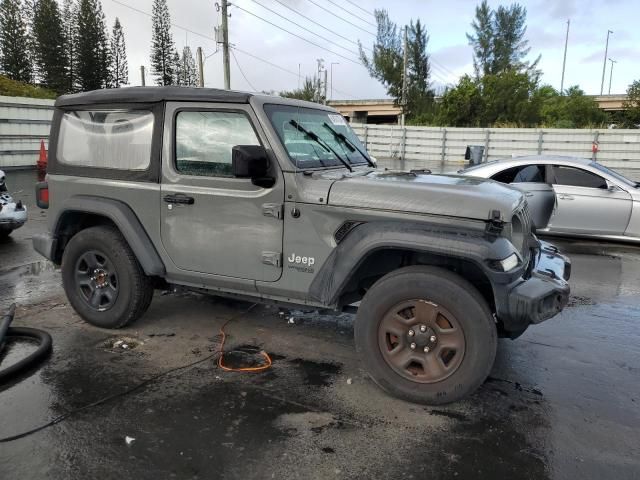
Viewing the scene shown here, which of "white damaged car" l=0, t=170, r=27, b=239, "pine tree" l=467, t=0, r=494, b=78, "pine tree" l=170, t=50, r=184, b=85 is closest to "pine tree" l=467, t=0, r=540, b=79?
"pine tree" l=467, t=0, r=494, b=78

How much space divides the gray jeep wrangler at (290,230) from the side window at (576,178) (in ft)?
15.3

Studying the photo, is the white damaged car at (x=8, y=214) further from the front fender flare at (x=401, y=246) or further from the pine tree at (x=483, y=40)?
the pine tree at (x=483, y=40)

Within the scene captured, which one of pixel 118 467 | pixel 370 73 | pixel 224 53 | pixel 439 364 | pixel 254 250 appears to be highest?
pixel 370 73

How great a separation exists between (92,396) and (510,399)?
2.79 metres

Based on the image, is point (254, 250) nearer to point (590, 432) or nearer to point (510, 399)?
point (510, 399)

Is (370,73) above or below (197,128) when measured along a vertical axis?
above

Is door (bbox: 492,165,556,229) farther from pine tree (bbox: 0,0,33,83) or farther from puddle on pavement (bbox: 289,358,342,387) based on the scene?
pine tree (bbox: 0,0,33,83)

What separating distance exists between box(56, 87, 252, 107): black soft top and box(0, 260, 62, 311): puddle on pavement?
213cm

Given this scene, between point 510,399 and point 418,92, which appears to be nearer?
point 510,399

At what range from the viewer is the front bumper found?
10.6 ft

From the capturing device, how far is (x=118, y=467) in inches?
111

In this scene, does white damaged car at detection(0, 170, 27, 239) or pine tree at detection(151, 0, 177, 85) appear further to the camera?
pine tree at detection(151, 0, 177, 85)

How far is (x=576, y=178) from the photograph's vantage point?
334 inches

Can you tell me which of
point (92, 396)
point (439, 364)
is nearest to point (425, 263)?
point (439, 364)
